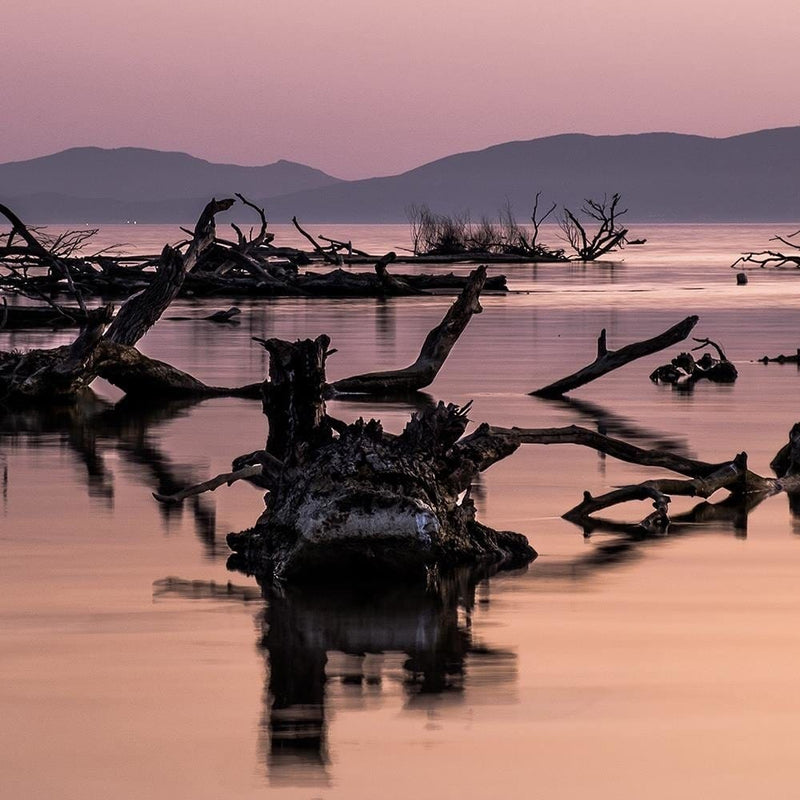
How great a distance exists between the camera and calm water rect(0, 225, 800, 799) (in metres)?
6.12

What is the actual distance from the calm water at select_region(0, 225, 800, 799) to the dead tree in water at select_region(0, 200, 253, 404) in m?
3.38

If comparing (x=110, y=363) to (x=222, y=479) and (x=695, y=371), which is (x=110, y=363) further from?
(x=222, y=479)

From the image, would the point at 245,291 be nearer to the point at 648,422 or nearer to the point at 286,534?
the point at 648,422

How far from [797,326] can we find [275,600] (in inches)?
1117

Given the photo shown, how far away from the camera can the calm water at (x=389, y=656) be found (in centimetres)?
612

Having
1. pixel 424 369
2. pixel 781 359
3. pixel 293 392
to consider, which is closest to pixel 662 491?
pixel 293 392

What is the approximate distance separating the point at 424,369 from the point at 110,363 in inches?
128

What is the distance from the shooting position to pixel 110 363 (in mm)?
20000

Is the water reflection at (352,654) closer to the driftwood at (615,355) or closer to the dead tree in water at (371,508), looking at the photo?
the dead tree in water at (371,508)

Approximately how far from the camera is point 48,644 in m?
8.09

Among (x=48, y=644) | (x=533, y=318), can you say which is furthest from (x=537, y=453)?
(x=533, y=318)

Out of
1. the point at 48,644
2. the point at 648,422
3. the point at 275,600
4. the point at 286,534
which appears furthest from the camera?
the point at 648,422

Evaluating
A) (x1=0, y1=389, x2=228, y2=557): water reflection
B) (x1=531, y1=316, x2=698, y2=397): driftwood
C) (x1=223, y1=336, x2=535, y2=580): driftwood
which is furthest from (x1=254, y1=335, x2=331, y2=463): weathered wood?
(x1=531, y1=316, x2=698, y2=397): driftwood

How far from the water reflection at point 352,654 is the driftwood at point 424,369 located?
34.7 ft
